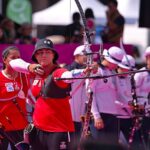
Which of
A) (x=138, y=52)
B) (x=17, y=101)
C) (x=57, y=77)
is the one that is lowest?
(x=138, y=52)

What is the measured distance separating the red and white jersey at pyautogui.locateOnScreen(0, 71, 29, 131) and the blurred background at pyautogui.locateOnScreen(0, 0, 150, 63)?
14.8 ft

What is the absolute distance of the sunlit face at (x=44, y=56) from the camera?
25.6ft

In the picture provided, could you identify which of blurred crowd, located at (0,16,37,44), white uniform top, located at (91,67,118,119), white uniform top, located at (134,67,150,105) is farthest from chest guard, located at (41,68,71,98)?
blurred crowd, located at (0,16,37,44)

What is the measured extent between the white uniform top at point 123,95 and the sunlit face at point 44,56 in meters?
2.06

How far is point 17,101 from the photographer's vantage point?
8.87 m

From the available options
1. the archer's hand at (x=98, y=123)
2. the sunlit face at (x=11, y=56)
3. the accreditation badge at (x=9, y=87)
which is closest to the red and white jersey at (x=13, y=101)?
the accreditation badge at (x=9, y=87)

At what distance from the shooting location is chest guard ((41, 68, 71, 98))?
25.2 feet

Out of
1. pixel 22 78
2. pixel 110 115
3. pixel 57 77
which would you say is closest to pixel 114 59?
pixel 110 115

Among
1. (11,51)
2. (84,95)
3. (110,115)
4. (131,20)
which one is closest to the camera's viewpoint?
(11,51)

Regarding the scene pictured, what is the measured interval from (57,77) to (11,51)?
4.67ft

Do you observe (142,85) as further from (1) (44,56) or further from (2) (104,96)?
(1) (44,56)

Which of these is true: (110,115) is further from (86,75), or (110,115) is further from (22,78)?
(86,75)

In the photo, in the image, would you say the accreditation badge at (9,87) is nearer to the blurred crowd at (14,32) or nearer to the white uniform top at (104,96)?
the white uniform top at (104,96)

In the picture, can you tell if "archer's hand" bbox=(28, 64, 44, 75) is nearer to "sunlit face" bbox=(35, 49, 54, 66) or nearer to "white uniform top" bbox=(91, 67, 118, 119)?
"sunlit face" bbox=(35, 49, 54, 66)
